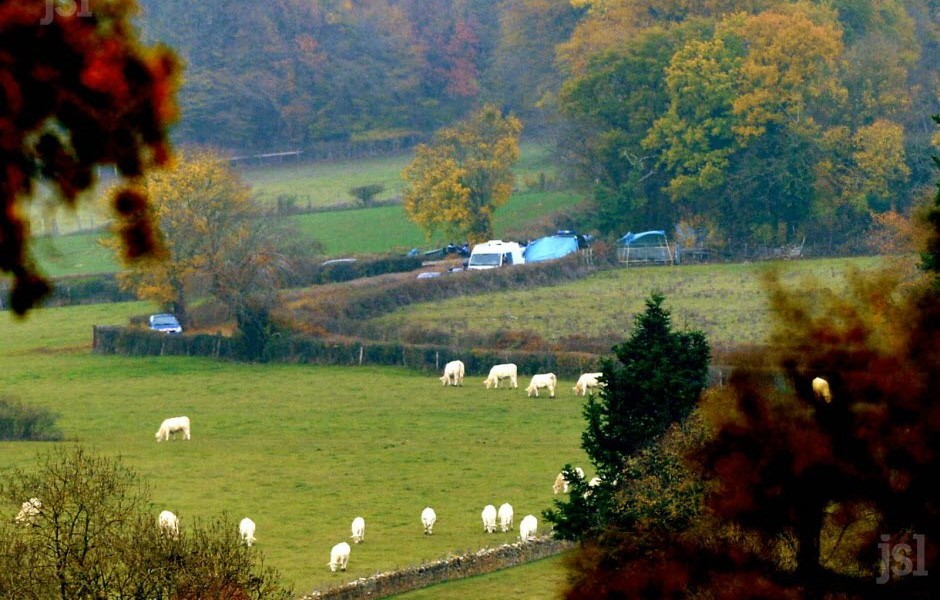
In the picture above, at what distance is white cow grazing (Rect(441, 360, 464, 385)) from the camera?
48.2 meters

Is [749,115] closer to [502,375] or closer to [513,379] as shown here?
[502,375]

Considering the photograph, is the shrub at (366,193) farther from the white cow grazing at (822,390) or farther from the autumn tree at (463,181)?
the white cow grazing at (822,390)

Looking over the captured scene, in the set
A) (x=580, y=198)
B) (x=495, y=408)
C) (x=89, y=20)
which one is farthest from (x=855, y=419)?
(x=580, y=198)

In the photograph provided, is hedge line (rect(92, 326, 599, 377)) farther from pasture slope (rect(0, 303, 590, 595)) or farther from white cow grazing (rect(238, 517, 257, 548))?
white cow grazing (rect(238, 517, 257, 548))

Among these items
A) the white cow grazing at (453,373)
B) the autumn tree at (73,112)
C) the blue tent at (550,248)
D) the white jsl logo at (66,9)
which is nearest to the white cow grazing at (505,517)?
the white cow grazing at (453,373)

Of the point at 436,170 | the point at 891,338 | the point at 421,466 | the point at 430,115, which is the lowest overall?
the point at 421,466

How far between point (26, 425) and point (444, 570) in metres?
20.2

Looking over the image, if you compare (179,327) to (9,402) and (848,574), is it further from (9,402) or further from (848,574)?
(848,574)

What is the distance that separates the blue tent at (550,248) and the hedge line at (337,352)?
18.8 meters

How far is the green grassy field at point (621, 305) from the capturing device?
5403cm

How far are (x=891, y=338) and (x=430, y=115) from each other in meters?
110

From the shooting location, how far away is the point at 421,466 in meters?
37.5

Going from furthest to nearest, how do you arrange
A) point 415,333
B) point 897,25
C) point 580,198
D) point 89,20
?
point 897,25, point 580,198, point 415,333, point 89,20

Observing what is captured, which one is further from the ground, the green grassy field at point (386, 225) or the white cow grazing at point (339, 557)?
the green grassy field at point (386, 225)
